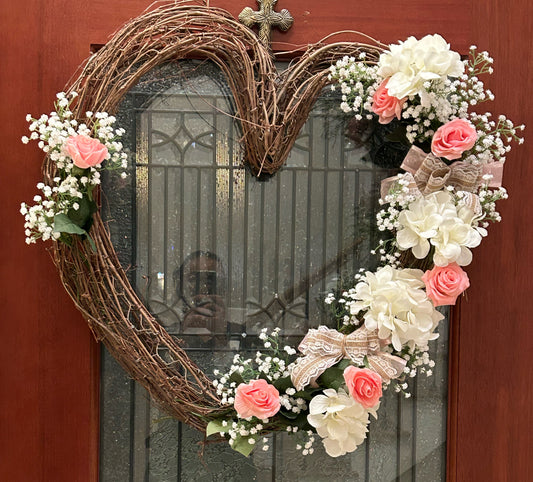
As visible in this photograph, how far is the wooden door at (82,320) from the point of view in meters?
1.12

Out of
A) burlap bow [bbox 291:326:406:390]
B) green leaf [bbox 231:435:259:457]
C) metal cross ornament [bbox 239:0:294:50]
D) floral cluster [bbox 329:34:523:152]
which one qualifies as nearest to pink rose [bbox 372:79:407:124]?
floral cluster [bbox 329:34:523:152]

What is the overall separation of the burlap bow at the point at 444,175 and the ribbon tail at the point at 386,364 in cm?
30

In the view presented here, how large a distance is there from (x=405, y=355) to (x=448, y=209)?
0.94 feet

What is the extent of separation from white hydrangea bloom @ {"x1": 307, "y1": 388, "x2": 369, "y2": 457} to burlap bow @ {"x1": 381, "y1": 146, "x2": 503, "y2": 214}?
39 centimetres

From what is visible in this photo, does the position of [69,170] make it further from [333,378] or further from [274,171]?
[333,378]

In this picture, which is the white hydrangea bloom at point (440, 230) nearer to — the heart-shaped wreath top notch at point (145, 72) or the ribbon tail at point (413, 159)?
the ribbon tail at point (413, 159)

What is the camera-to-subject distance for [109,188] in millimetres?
1128

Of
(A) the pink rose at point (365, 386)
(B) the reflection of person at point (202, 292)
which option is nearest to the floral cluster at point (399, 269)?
(A) the pink rose at point (365, 386)

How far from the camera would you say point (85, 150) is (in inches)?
36.7

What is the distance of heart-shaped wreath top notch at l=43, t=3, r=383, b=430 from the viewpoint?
1032 millimetres

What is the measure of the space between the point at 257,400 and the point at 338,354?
0.17m

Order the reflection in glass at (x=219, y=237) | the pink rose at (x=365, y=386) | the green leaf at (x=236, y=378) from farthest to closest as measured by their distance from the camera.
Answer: the reflection in glass at (x=219, y=237) < the green leaf at (x=236, y=378) < the pink rose at (x=365, y=386)

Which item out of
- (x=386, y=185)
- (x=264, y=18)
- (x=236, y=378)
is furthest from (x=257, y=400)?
(x=264, y=18)

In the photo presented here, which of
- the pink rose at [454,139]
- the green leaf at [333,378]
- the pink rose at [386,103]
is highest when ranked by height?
the pink rose at [386,103]
